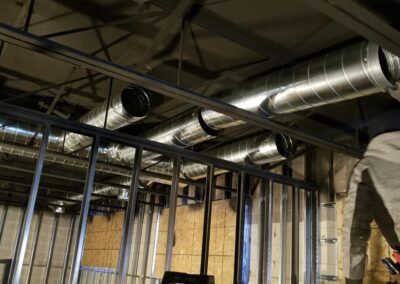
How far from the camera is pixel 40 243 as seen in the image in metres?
9.12

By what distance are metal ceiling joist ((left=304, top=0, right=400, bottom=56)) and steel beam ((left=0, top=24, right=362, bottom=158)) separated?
121cm

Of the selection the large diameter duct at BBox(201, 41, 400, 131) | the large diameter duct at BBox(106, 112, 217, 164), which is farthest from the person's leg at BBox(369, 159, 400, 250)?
the large diameter duct at BBox(106, 112, 217, 164)

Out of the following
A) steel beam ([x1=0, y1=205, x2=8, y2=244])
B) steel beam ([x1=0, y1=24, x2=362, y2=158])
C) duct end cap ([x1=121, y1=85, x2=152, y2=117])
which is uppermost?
duct end cap ([x1=121, y1=85, x2=152, y2=117])

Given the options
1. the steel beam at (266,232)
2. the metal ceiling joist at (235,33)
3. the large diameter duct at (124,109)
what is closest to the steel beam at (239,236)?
the steel beam at (266,232)

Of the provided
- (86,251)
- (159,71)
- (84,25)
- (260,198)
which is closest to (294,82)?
(159,71)

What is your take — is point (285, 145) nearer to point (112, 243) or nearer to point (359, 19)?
point (359, 19)

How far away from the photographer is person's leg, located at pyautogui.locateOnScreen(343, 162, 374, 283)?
1206mm

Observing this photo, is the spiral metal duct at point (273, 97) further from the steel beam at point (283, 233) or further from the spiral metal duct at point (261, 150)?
the steel beam at point (283, 233)

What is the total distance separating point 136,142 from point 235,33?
1390 mm

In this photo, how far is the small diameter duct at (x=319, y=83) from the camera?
2.51 m

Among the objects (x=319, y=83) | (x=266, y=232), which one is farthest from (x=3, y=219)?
(x=319, y=83)

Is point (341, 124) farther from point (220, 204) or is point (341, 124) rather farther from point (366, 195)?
point (366, 195)

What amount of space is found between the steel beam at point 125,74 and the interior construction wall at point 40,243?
7447 millimetres

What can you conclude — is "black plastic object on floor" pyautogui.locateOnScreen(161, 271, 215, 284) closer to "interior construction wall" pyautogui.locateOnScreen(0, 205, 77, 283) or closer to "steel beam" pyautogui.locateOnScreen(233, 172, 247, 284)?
"steel beam" pyautogui.locateOnScreen(233, 172, 247, 284)
